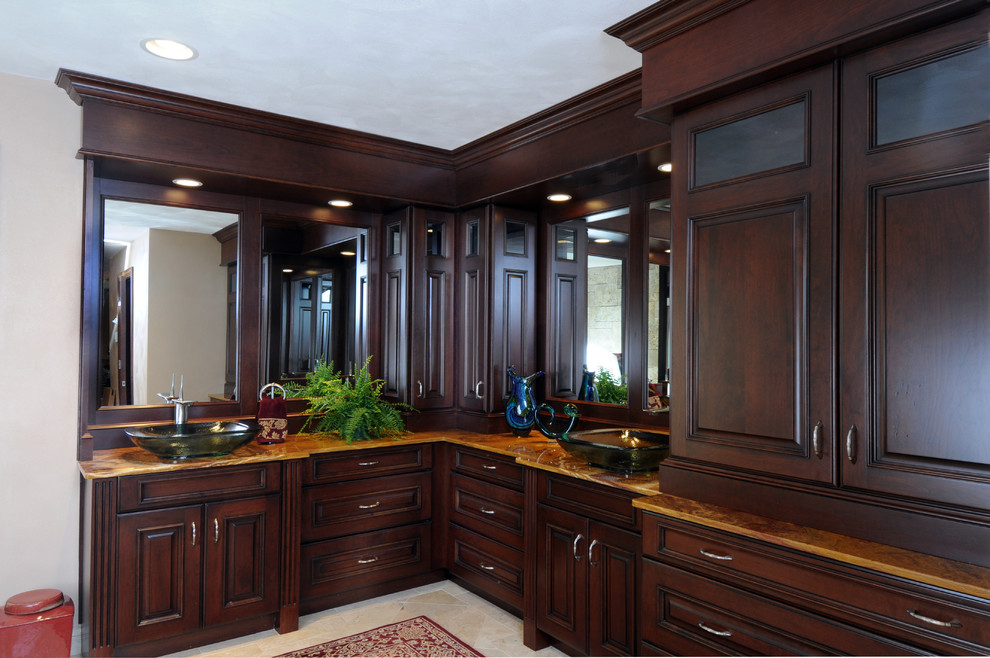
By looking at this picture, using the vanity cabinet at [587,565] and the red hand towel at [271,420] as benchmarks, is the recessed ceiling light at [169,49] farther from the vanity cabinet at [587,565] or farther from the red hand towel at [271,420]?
the vanity cabinet at [587,565]

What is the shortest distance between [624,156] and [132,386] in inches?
108

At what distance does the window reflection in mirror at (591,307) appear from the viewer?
355 cm

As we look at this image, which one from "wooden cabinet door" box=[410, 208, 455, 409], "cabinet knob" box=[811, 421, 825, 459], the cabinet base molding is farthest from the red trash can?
"cabinet knob" box=[811, 421, 825, 459]

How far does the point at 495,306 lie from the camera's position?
397 cm

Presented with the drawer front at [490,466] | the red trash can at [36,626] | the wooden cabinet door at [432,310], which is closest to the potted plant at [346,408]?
the wooden cabinet door at [432,310]

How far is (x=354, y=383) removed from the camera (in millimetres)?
4145

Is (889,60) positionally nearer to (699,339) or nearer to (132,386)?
(699,339)

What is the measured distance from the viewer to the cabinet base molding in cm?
167

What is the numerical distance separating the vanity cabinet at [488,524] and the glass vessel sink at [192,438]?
1.17m

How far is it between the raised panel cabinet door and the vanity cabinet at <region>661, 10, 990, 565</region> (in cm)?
201

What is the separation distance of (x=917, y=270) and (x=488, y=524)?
95.9 inches

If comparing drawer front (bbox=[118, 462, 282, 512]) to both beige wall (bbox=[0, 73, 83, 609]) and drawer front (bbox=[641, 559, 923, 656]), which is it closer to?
beige wall (bbox=[0, 73, 83, 609])

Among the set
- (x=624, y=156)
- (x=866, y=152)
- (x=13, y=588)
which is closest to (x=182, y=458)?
(x=13, y=588)

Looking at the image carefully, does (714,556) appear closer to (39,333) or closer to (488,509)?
(488,509)
